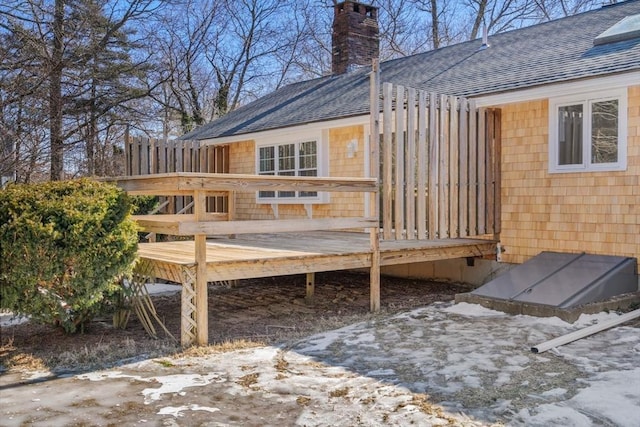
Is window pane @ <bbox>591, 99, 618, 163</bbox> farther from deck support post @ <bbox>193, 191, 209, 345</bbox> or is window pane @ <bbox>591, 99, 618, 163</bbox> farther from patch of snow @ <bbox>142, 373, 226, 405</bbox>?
patch of snow @ <bbox>142, 373, 226, 405</bbox>

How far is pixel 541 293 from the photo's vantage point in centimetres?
624

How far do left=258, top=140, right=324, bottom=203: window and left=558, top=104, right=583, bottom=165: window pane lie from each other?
4477mm

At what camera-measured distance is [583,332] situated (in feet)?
16.6

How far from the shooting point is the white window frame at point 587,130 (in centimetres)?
679

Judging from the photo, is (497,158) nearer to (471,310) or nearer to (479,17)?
(471,310)

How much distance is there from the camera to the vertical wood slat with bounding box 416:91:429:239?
6996 mm

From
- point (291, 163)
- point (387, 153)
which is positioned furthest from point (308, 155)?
point (387, 153)

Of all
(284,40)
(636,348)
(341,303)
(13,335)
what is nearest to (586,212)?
(636,348)

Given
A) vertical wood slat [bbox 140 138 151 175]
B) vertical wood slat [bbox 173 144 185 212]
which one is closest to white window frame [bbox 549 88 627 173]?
vertical wood slat [bbox 173 144 185 212]

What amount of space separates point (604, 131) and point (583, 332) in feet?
10.0

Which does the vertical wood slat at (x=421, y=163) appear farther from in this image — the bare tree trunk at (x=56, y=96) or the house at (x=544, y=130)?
the bare tree trunk at (x=56, y=96)

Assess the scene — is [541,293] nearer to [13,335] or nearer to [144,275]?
[144,275]

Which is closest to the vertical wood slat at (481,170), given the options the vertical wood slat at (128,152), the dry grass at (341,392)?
the dry grass at (341,392)

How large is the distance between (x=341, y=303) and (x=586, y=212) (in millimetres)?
3307
